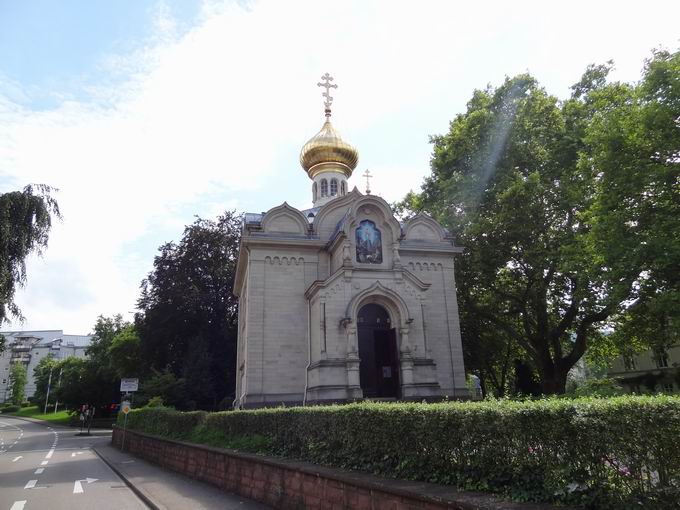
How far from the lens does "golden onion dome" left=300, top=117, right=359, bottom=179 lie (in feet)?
98.1

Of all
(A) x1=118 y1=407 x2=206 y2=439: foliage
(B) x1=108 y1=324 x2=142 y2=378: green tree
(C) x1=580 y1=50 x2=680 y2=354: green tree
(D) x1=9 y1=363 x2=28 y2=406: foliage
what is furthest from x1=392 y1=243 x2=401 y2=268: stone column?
(D) x1=9 y1=363 x2=28 y2=406: foliage

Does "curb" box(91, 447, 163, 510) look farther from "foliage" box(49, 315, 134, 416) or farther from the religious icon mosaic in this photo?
"foliage" box(49, 315, 134, 416)

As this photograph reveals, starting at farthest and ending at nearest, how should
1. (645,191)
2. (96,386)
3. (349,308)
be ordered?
(96,386), (349,308), (645,191)

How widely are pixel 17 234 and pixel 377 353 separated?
14.2 m

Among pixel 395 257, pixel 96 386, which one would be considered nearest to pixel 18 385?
pixel 96 386

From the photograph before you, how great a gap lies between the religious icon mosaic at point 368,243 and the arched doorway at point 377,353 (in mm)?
1932

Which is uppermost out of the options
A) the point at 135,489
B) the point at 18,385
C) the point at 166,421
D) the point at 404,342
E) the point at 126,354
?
the point at 126,354

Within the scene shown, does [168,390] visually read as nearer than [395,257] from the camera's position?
No

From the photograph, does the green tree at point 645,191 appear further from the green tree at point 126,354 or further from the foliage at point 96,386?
the foliage at point 96,386

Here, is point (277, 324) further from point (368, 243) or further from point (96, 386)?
point (96, 386)

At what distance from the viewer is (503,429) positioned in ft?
17.7

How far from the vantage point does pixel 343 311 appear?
62.3ft

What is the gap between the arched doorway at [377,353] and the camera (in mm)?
19266

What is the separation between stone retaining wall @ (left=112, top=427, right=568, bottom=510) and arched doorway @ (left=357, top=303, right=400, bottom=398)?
25.1ft
